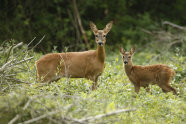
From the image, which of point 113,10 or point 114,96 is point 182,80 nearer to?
point 114,96

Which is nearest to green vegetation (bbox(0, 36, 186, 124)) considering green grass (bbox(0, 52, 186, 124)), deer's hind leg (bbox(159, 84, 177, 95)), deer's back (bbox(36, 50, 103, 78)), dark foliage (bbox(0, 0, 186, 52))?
green grass (bbox(0, 52, 186, 124))

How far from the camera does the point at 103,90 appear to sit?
647 cm

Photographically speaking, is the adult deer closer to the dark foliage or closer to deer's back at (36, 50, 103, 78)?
deer's back at (36, 50, 103, 78)

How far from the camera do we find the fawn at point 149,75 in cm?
760

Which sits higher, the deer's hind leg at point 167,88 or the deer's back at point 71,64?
the deer's back at point 71,64

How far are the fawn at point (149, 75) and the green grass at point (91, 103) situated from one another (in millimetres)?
178

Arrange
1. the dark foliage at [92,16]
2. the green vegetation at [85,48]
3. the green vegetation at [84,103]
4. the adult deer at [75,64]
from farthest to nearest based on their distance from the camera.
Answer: the dark foliage at [92,16]
the adult deer at [75,64]
the green vegetation at [85,48]
the green vegetation at [84,103]

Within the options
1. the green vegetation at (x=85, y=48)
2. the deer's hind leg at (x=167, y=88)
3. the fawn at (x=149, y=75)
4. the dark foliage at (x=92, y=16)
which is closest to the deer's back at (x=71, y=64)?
the green vegetation at (x=85, y=48)

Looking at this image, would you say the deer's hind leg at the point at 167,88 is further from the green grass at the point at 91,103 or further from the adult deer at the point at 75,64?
the adult deer at the point at 75,64

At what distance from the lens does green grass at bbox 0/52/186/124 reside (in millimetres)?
4578

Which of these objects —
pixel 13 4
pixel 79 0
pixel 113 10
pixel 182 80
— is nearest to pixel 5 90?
pixel 182 80

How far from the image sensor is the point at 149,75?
787 cm

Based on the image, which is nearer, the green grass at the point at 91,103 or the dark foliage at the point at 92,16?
the green grass at the point at 91,103

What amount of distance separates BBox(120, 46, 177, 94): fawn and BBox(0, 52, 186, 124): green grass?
0.59 ft
